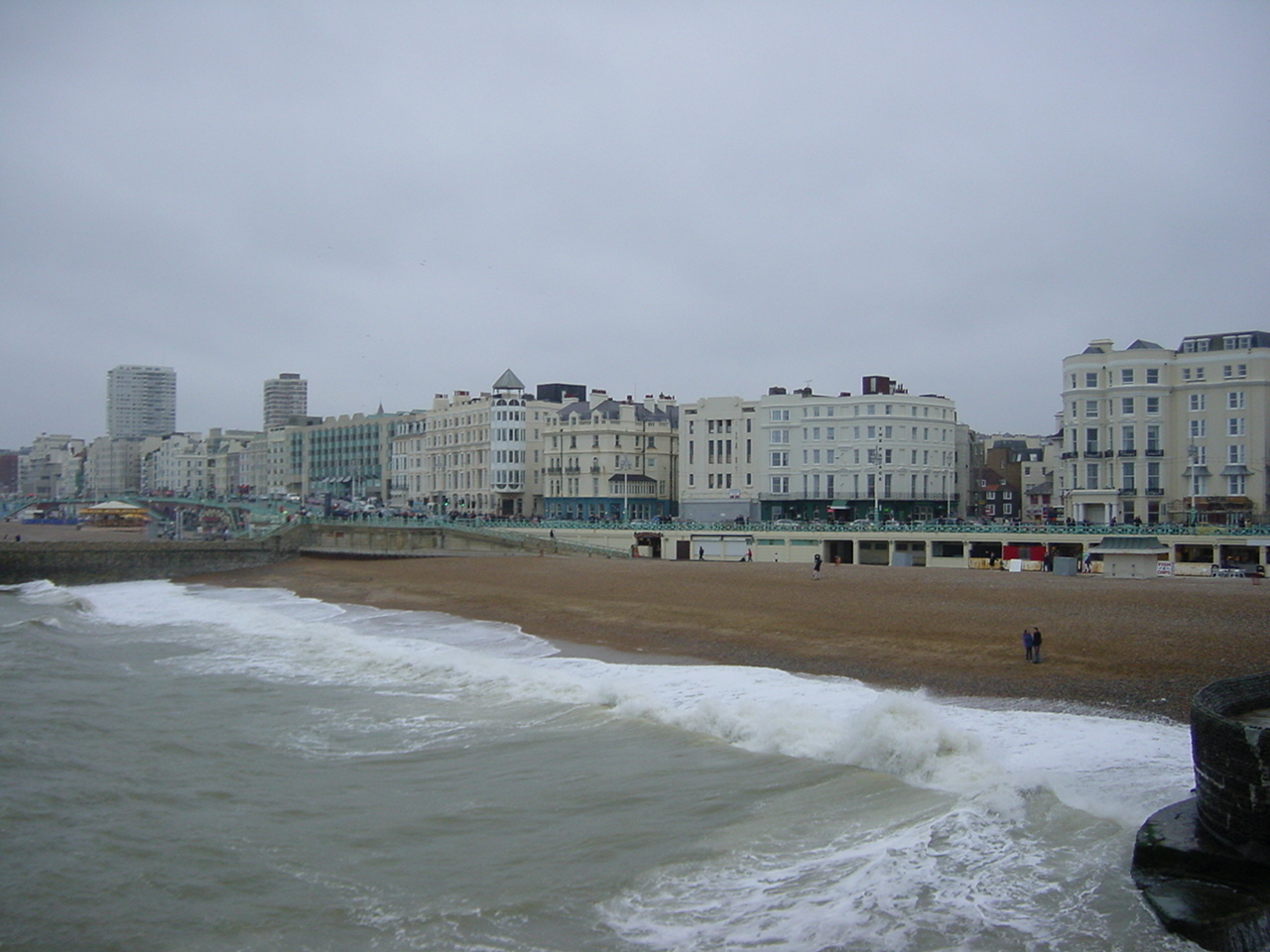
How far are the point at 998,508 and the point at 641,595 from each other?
54.1m

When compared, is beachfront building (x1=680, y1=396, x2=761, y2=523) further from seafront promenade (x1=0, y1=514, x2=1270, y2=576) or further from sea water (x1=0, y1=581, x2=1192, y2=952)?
sea water (x1=0, y1=581, x2=1192, y2=952)

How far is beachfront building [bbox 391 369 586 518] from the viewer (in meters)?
78.4

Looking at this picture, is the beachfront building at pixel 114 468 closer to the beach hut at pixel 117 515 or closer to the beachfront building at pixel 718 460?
the beach hut at pixel 117 515

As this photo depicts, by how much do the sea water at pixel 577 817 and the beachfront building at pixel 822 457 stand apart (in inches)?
1724

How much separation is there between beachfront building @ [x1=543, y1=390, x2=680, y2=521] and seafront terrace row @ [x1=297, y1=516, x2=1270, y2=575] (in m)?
9.70

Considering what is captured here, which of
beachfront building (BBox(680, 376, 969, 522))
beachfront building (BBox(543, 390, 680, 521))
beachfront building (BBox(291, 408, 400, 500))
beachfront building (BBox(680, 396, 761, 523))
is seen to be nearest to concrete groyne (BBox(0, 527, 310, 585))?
beachfront building (BBox(543, 390, 680, 521))

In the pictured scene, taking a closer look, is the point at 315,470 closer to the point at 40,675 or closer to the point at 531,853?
the point at 40,675

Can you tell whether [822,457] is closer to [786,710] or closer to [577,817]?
[786,710]

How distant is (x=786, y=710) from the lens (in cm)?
1453

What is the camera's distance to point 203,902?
29.6 feet

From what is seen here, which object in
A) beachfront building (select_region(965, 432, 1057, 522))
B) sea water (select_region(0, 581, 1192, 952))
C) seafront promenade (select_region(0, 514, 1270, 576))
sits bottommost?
sea water (select_region(0, 581, 1192, 952))

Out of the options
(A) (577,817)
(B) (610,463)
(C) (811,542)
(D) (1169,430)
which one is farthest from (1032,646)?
(B) (610,463)

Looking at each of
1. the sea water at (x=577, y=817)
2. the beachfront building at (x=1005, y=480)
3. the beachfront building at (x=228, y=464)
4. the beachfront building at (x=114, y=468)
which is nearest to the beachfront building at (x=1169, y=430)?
the beachfront building at (x=1005, y=480)

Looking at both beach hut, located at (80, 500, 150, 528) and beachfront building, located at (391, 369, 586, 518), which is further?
beach hut, located at (80, 500, 150, 528)
